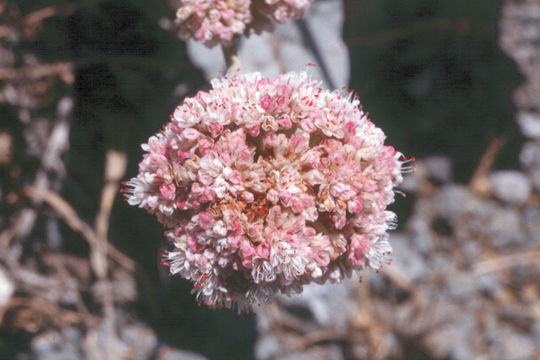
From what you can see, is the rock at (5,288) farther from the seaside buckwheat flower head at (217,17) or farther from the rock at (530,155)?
the rock at (530,155)

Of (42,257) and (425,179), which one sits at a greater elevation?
(425,179)

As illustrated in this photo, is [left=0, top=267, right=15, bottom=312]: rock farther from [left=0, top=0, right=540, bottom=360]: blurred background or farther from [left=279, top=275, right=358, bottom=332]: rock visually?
[left=279, top=275, right=358, bottom=332]: rock

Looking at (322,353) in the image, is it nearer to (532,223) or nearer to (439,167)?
(439,167)

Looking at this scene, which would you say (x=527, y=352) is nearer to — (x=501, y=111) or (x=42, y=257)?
(x=501, y=111)

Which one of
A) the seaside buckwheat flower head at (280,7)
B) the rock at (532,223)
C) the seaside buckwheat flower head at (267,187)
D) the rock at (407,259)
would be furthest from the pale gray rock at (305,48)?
the rock at (532,223)

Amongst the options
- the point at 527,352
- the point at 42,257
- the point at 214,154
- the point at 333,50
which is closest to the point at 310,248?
the point at 214,154

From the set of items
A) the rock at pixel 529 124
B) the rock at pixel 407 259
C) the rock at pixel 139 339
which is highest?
the rock at pixel 529 124

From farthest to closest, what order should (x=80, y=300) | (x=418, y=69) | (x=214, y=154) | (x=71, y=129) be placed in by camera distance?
(x=418, y=69) → (x=80, y=300) → (x=71, y=129) → (x=214, y=154)

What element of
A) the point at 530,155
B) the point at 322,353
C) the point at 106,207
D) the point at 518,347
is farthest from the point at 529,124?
the point at 106,207
